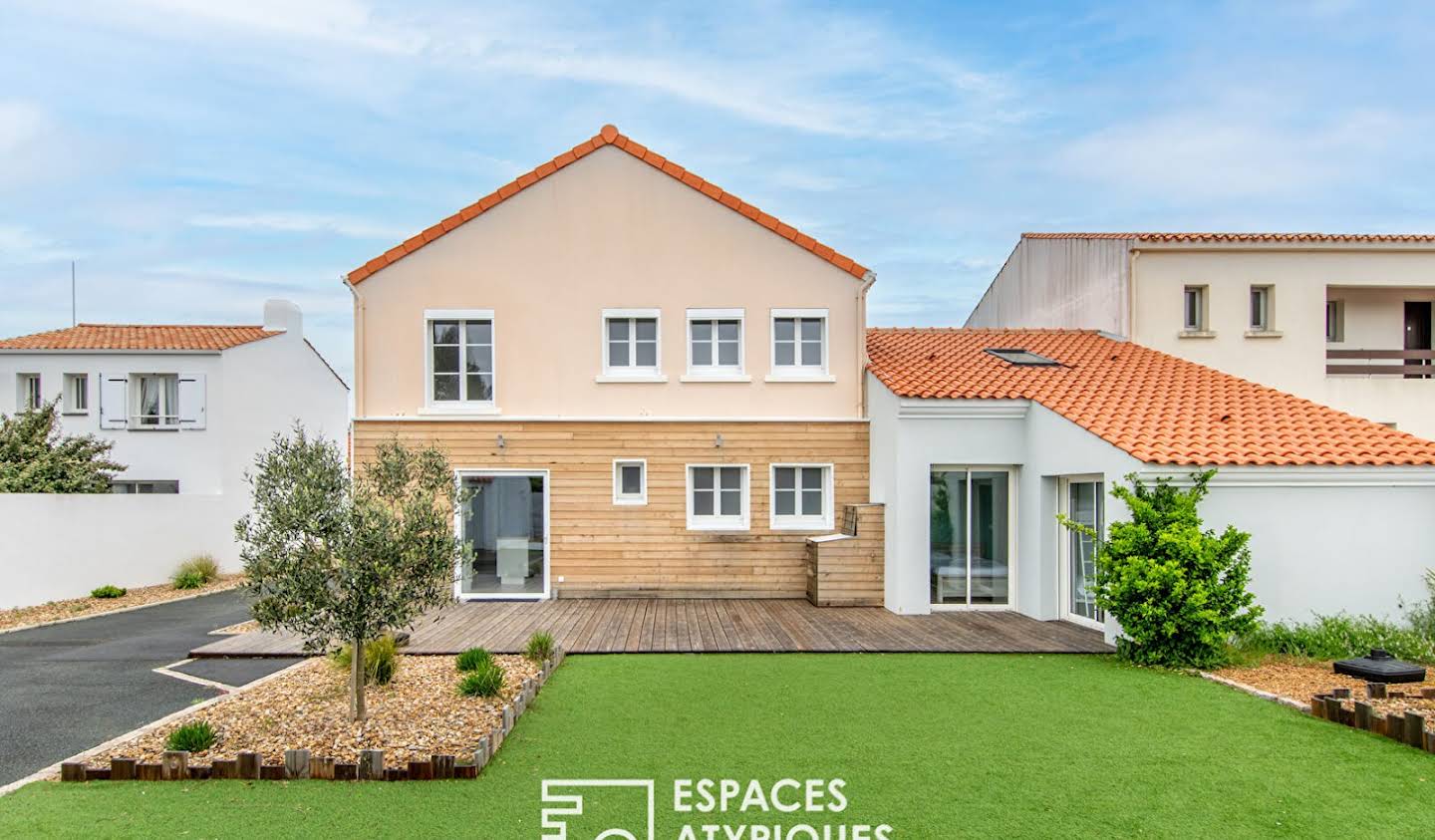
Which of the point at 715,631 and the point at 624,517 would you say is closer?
the point at 715,631

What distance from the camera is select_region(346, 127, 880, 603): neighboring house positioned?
616 inches

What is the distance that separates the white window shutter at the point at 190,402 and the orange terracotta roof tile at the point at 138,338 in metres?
0.82

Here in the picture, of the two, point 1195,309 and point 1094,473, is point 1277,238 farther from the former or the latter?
point 1094,473

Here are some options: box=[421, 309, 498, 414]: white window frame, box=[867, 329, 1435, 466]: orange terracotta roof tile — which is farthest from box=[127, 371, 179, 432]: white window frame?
box=[867, 329, 1435, 466]: orange terracotta roof tile

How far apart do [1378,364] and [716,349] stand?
49.3 ft

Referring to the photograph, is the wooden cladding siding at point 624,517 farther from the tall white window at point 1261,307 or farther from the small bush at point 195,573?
the tall white window at point 1261,307

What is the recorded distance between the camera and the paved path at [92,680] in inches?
306

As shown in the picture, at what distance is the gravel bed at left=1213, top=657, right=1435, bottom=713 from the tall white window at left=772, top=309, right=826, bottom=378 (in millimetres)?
8351

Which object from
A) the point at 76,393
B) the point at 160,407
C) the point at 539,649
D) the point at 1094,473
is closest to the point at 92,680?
the point at 539,649

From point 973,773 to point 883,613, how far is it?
7.44 m

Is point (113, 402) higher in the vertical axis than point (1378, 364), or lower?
lower

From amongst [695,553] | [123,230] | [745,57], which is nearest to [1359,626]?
[695,553]

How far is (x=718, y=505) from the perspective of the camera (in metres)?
15.9

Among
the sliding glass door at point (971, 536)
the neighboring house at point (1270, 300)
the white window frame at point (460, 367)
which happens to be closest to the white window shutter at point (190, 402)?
the white window frame at point (460, 367)
